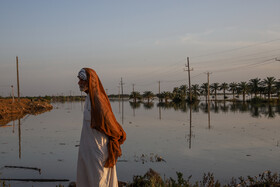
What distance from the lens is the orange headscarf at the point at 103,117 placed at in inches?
123

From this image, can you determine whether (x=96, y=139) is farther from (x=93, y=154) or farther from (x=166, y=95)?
(x=166, y=95)

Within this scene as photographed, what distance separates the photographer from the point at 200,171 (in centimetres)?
783

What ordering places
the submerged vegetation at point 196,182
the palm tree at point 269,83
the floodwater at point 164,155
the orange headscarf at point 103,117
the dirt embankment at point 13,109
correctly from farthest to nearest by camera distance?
the palm tree at point 269,83
the dirt embankment at point 13,109
the floodwater at point 164,155
the submerged vegetation at point 196,182
the orange headscarf at point 103,117

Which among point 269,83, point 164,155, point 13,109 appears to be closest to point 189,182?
point 164,155

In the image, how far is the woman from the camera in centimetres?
315

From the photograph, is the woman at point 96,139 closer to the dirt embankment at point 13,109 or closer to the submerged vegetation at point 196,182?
the submerged vegetation at point 196,182

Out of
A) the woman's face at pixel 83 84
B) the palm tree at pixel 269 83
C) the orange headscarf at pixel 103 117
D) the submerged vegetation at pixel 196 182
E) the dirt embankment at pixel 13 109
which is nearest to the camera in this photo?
the orange headscarf at pixel 103 117

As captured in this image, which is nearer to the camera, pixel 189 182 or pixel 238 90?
pixel 189 182

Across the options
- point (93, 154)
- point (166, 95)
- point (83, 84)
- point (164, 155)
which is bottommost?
point (164, 155)

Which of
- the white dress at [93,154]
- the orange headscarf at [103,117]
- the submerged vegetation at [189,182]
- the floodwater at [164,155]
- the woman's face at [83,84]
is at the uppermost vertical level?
the woman's face at [83,84]

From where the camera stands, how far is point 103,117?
123 inches

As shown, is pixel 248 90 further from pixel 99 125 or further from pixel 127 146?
pixel 99 125

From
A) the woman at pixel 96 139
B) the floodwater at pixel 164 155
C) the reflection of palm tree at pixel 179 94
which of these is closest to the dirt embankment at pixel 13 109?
the floodwater at pixel 164 155

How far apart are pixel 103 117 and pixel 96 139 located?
32 centimetres
